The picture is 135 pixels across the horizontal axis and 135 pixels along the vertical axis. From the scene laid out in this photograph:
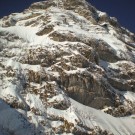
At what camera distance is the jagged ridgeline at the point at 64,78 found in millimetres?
71500

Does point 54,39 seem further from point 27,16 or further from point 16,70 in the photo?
point 27,16

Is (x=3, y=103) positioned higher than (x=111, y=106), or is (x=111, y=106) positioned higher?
(x=3, y=103)

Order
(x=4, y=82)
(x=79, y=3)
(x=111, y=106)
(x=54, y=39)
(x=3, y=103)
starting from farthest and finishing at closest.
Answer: (x=79, y=3)
(x=54, y=39)
(x=111, y=106)
(x=4, y=82)
(x=3, y=103)

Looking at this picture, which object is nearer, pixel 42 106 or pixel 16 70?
pixel 42 106

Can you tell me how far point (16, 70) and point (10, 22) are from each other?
153 feet

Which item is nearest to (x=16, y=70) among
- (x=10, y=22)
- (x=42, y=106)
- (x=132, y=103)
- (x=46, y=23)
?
(x=42, y=106)

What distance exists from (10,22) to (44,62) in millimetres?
41155

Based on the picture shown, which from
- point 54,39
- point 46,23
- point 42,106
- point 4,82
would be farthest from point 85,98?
point 46,23

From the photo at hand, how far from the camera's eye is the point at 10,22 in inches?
5049

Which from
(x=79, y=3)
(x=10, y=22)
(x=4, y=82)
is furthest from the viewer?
(x=79, y=3)

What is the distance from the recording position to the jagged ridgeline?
71.5 meters

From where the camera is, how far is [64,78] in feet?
282

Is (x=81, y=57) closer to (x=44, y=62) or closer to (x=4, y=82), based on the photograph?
(x=44, y=62)

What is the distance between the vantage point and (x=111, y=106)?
279ft
